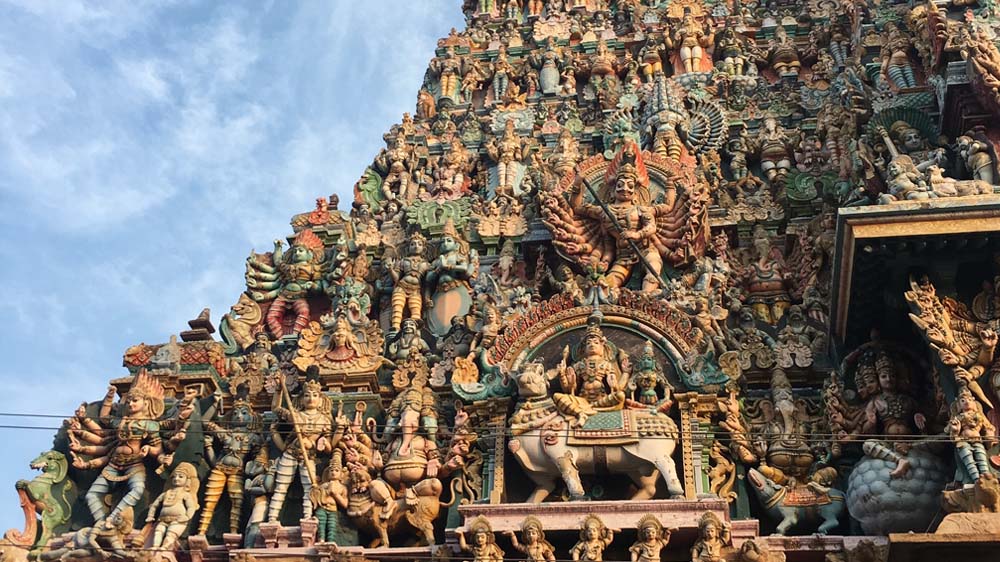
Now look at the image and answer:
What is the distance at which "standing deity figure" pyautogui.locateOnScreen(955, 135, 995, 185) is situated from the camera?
13172 mm

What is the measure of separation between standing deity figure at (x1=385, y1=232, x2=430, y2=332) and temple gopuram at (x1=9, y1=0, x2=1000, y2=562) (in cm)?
3

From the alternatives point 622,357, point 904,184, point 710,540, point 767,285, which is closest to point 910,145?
point 904,184

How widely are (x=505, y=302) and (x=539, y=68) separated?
19.0 feet

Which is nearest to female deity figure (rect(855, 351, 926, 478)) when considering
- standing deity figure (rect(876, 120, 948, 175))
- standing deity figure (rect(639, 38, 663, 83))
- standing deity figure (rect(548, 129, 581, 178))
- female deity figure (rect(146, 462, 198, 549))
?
standing deity figure (rect(876, 120, 948, 175))

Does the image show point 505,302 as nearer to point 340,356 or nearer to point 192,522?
point 340,356

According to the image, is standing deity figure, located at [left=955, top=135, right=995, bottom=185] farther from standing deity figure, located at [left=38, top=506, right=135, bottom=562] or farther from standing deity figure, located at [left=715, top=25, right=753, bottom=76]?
standing deity figure, located at [left=38, top=506, right=135, bottom=562]

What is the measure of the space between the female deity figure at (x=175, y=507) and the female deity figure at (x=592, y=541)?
4.22m

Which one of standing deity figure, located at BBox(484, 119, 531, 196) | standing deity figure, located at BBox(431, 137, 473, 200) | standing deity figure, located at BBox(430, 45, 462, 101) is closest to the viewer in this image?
standing deity figure, located at BBox(484, 119, 531, 196)

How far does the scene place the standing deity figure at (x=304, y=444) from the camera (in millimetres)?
13305

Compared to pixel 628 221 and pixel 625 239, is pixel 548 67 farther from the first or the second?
pixel 625 239

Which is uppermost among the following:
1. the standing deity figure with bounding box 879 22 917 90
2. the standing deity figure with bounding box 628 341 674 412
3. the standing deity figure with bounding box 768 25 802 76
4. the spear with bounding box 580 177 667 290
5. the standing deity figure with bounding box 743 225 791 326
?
the standing deity figure with bounding box 768 25 802 76

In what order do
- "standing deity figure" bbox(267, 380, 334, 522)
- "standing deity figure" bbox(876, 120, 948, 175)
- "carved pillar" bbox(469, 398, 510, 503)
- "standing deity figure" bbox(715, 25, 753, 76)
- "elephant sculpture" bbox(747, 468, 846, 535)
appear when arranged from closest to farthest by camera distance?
1. "elephant sculpture" bbox(747, 468, 846, 535)
2. "carved pillar" bbox(469, 398, 510, 503)
3. "standing deity figure" bbox(267, 380, 334, 522)
4. "standing deity figure" bbox(876, 120, 948, 175)
5. "standing deity figure" bbox(715, 25, 753, 76)

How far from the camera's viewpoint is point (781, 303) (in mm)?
14703

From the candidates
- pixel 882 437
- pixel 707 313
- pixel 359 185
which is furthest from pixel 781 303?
pixel 359 185
